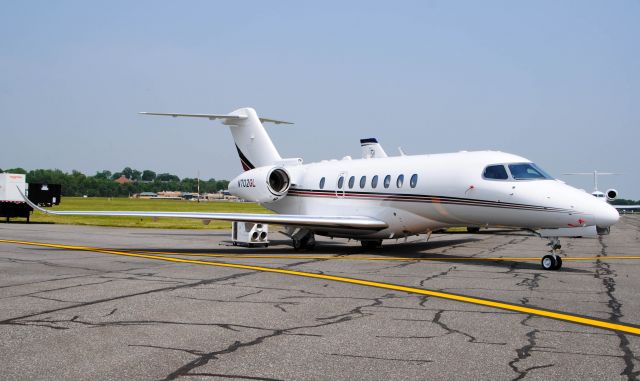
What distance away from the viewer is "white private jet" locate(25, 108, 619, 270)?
520 inches

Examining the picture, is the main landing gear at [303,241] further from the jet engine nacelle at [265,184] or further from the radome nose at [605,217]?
the radome nose at [605,217]

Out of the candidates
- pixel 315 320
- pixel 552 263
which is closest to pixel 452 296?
pixel 315 320

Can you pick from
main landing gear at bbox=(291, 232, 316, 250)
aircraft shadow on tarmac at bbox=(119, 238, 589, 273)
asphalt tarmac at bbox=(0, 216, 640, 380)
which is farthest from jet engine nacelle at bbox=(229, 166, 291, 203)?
asphalt tarmac at bbox=(0, 216, 640, 380)

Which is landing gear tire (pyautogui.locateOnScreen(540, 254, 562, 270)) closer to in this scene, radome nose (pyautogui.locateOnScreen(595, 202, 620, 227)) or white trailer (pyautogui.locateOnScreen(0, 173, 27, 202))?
radome nose (pyautogui.locateOnScreen(595, 202, 620, 227))

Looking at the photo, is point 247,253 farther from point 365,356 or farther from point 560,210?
point 365,356

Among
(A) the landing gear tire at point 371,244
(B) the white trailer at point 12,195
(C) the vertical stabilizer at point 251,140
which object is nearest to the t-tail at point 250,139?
(C) the vertical stabilizer at point 251,140

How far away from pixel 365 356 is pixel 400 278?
19.7 ft

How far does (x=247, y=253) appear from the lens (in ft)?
56.8

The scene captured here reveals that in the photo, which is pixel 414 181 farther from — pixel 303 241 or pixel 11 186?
pixel 11 186

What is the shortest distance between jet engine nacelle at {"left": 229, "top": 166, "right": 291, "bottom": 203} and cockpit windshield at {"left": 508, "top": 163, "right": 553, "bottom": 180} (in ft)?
29.2

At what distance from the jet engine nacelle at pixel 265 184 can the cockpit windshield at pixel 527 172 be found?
29.2 ft

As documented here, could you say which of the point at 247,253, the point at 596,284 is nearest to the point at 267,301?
the point at 596,284

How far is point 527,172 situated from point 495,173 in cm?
73

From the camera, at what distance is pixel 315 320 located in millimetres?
7172
